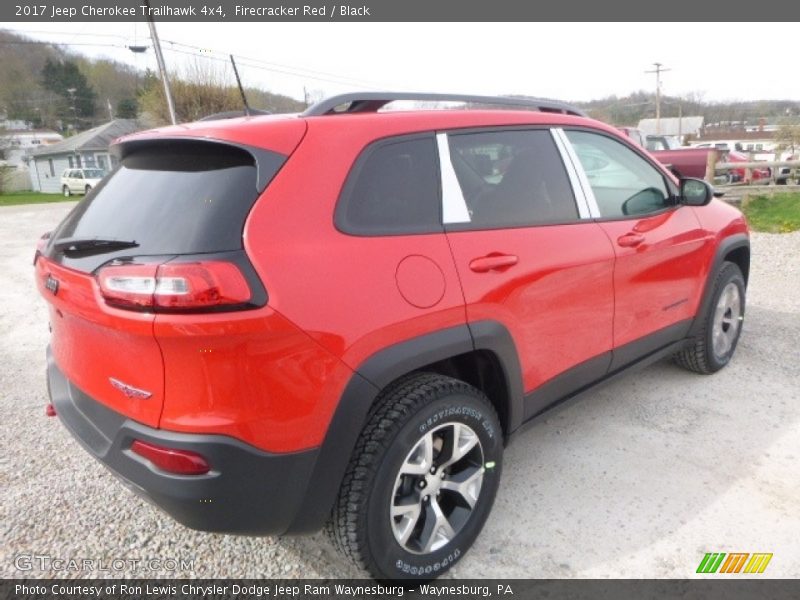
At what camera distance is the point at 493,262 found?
225cm

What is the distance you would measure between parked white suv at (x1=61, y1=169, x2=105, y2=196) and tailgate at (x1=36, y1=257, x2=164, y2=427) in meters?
33.7

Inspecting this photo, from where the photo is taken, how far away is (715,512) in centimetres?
253

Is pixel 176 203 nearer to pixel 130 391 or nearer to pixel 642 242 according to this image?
pixel 130 391

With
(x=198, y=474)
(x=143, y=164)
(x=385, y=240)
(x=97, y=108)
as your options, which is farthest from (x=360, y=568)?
(x=97, y=108)

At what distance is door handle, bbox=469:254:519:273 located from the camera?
2.20 meters

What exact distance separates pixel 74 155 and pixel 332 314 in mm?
49280

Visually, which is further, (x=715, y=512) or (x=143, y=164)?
(x=715, y=512)

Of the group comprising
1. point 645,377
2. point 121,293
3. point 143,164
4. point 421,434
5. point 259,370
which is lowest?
point 645,377

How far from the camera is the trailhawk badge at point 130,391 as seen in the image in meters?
1.75

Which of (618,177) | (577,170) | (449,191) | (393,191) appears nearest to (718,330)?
(618,177)

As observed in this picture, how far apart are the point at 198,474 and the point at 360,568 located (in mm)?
718

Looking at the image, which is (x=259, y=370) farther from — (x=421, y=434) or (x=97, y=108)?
(x=97, y=108)

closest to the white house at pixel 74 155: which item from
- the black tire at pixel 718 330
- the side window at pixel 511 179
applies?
the black tire at pixel 718 330
